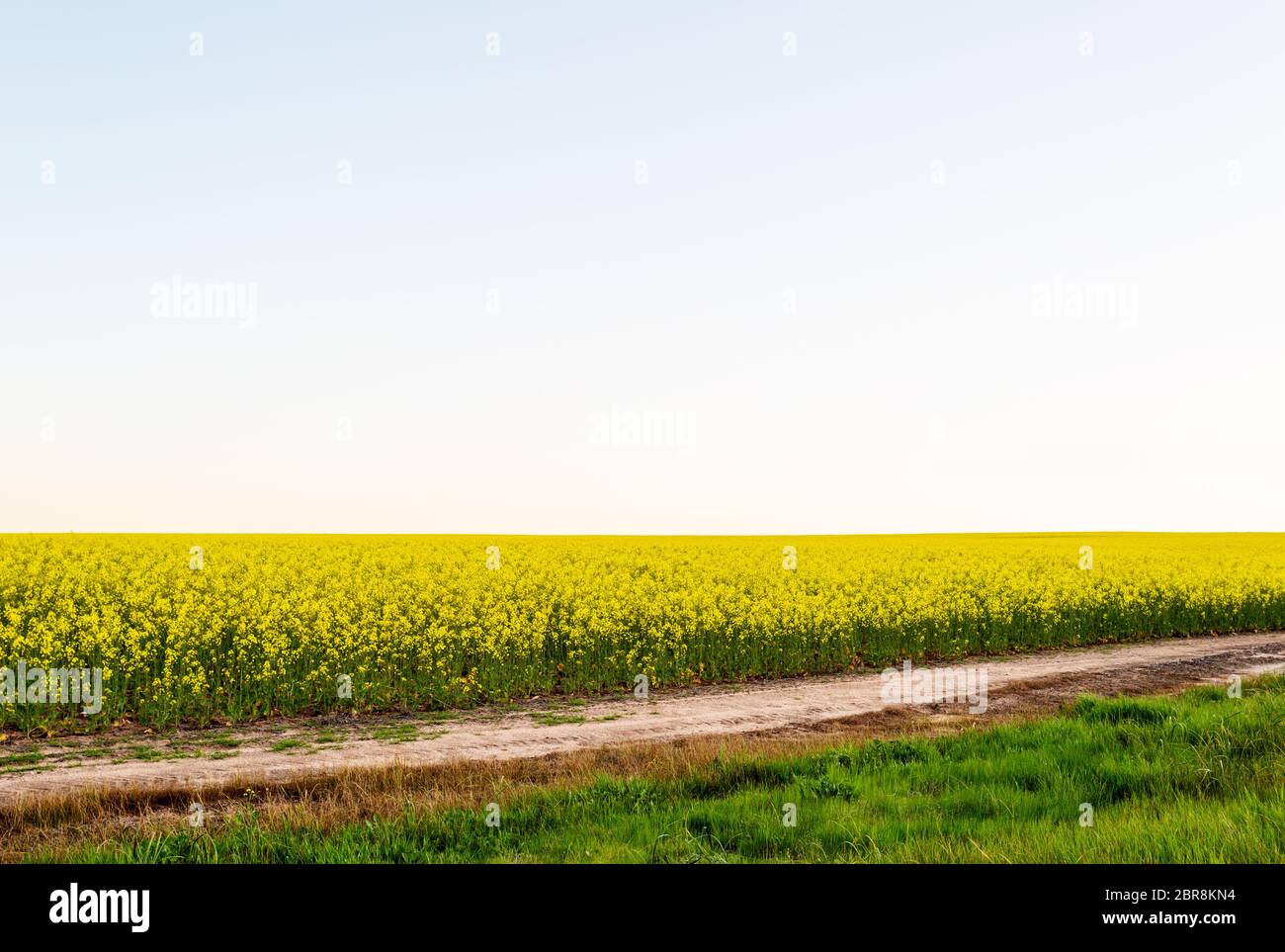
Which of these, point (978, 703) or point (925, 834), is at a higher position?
point (925, 834)

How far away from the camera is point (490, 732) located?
565 inches

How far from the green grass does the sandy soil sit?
12.3ft

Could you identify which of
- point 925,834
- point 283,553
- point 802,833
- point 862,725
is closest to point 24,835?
point 802,833

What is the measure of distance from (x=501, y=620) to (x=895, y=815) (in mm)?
12514

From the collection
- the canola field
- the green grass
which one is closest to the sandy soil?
the canola field

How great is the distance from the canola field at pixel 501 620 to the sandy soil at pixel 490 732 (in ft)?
3.58

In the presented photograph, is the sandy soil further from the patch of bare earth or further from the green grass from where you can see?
the green grass

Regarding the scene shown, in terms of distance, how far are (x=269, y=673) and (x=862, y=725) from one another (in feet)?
33.0

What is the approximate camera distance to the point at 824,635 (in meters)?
21.7

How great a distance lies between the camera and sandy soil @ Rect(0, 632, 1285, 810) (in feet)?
37.4
